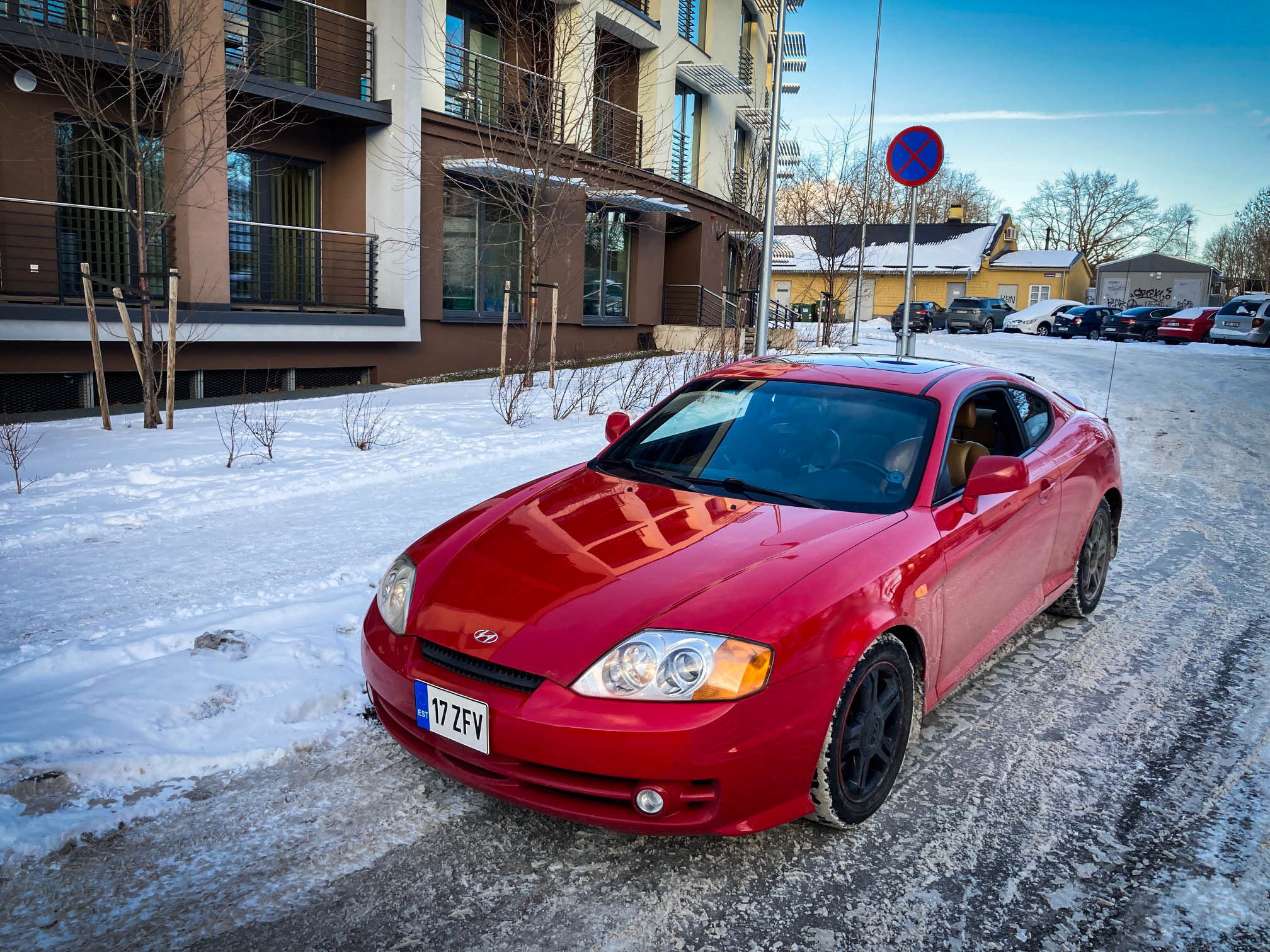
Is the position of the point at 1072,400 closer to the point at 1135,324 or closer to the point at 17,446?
the point at 17,446

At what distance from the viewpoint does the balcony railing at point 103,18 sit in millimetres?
9891

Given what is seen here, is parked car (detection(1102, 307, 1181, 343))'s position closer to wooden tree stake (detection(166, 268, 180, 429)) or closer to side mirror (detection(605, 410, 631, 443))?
wooden tree stake (detection(166, 268, 180, 429))

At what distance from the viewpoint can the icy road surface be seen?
2.68m

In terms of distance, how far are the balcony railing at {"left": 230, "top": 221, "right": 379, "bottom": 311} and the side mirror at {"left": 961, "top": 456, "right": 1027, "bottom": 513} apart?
13445mm

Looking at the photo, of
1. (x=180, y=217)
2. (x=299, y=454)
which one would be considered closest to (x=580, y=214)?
(x=180, y=217)

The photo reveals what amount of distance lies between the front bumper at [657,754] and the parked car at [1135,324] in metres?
40.5

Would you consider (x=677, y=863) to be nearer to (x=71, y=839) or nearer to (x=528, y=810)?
(x=528, y=810)

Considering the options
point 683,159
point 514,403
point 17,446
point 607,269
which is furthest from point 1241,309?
point 17,446

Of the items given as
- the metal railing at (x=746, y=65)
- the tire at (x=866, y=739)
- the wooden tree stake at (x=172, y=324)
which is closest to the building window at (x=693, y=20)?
the metal railing at (x=746, y=65)

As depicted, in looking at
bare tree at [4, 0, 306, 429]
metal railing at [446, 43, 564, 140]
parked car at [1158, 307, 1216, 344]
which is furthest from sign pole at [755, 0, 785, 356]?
parked car at [1158, 307, 1216, 344]

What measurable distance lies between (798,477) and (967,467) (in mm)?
819

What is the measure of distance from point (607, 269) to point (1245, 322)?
2200 centimetres

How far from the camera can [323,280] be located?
17.0 metres

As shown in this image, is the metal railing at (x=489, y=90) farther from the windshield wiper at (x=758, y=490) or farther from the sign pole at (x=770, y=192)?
the windshield wiper at (x=758, y=490)
